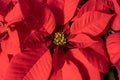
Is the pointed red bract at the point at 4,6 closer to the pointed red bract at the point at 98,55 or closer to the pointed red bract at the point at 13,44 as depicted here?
the pointed red bract at the point at 13,44

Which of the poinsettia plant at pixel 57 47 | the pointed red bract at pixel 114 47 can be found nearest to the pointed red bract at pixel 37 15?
the poinsettia plant at pixel 57 47

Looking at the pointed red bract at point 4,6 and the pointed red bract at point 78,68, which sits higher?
the pointed red bract at point 4,6

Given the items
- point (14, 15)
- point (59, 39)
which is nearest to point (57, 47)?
point (59, 39)

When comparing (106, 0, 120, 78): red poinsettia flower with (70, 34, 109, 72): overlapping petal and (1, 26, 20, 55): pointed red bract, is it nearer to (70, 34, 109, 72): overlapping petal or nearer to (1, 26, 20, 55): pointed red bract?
(70, 34, 109, 72): overlapping petal

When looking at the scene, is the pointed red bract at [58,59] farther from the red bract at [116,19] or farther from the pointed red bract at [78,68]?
the red bract at [116,19]

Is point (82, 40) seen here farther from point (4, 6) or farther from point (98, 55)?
point (4, 6)

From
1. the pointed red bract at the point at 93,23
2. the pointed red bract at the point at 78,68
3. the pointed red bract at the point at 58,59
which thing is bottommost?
the pointed red bract at the point at 78,68

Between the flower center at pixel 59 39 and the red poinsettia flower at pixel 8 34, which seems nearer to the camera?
the red poinsettia flower at pixel 8 34
